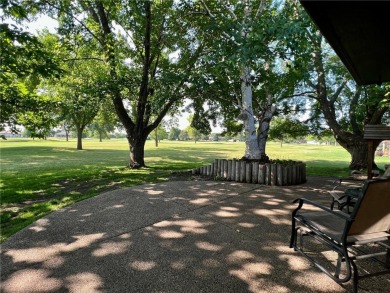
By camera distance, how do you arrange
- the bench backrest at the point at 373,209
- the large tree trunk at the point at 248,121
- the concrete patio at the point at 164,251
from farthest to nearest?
the large tree trunk at the point at 248,121, the concrete patio at the point at 164,251, the bench backrest at the point at 373,209

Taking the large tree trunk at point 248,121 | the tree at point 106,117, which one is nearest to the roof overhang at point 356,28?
the large tree trunk at point 248,121

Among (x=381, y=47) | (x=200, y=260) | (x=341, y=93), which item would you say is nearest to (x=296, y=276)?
(x=200, y=260)

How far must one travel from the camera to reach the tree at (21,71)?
283 inches

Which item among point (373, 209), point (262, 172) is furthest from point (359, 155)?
point (373, 209)

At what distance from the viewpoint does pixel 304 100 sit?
16906 millimetres

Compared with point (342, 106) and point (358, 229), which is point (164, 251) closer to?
point (358, 229)

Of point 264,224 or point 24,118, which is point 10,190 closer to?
point 24,118

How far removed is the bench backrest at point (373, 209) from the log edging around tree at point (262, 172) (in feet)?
17.9

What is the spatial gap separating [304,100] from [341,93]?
262 centimetres

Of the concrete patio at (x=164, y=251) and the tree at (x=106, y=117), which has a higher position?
the tree at (x=106, y=117)

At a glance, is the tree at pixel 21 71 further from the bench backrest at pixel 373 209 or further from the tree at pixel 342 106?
the tree at pixel 342 106

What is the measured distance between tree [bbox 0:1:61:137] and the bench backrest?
843 cm

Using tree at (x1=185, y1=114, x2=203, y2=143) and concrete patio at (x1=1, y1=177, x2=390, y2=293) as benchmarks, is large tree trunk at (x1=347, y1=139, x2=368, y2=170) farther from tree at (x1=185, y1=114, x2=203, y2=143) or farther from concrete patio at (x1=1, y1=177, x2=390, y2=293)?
concrete patio at (x1=1, y1=177, x2=390, y2=293)

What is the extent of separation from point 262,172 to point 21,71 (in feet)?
27.0
